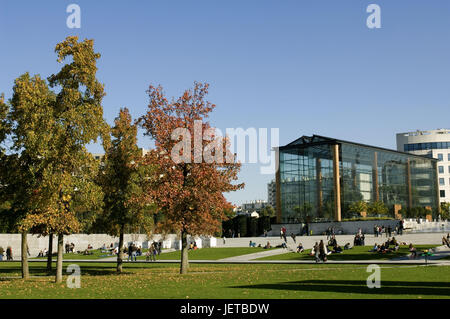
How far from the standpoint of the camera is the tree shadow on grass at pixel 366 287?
57.4 feet

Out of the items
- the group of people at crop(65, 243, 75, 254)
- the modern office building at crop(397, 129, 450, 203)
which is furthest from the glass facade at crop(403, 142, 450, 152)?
the group of people at crop(65, 243, 75, 254)

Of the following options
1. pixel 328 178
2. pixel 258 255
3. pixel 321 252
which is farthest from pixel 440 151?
pixel 321 252

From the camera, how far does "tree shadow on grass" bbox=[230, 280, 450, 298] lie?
17484 millimetres

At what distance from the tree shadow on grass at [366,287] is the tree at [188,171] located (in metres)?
10.2

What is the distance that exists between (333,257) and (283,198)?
4447 cm

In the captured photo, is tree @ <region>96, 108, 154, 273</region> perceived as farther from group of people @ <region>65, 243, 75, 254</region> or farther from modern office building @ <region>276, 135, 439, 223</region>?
modern office building @ <region>276, 135, 439, 223</region>

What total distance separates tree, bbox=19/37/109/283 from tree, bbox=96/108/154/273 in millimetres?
7018

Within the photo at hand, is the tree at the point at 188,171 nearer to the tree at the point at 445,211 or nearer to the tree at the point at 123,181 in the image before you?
the tree at the point at 123,181

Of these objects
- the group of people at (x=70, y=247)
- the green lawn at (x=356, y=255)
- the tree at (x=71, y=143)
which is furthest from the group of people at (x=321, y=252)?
the group of people at (x=70, y=247)

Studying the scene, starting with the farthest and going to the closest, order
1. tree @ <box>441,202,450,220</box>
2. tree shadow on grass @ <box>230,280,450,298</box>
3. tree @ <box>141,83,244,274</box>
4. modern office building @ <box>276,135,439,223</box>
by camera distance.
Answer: tree @ <box>441,202,450,220</box> → modern office building @ <box>276,135,439,223</box> → tree @ <box>141,83,244,274</box> → tree shadow on grass @ <box>230,280,450,298</box>

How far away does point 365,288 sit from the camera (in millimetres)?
18938

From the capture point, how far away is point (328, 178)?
280ft

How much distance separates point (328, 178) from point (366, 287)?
6691 centimetres
